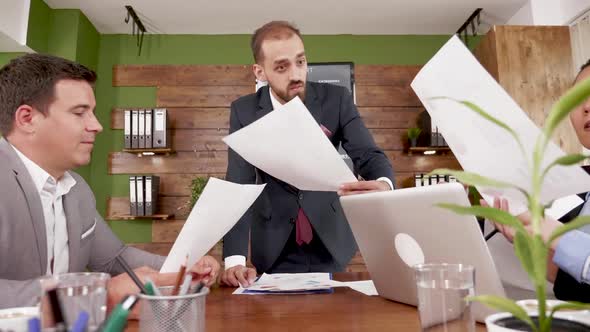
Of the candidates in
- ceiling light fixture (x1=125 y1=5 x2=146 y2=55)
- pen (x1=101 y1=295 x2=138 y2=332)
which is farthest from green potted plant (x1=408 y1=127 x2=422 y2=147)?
pen (x1=101 y1=295 x2=138 y2=332)

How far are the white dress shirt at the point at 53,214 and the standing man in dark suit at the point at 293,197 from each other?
1.51 feet

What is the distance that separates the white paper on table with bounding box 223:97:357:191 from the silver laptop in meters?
0.13

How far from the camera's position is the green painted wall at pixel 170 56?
384 cm

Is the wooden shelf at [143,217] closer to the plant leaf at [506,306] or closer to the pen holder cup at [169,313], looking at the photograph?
the pen holder cup at [169,313]

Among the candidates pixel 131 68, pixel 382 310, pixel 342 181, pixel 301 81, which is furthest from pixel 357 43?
pixel 382 310

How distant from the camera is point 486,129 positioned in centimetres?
53

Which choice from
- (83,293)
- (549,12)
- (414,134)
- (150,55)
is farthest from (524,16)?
(83,293)

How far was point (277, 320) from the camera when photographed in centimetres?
76

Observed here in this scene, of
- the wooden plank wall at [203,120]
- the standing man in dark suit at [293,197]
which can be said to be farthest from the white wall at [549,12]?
the standing man in dark suit at [293,197]

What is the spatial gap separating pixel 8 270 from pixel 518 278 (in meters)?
1.18

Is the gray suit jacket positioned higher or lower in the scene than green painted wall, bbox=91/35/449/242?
lower

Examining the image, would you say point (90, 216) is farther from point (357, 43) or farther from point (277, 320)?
point (357, 43)

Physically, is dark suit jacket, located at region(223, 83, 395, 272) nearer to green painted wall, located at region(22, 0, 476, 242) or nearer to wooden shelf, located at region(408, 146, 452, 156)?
wooden shelf, located at region(408, 146, 452, 156)

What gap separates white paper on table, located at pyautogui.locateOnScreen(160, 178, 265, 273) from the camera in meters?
0.83
